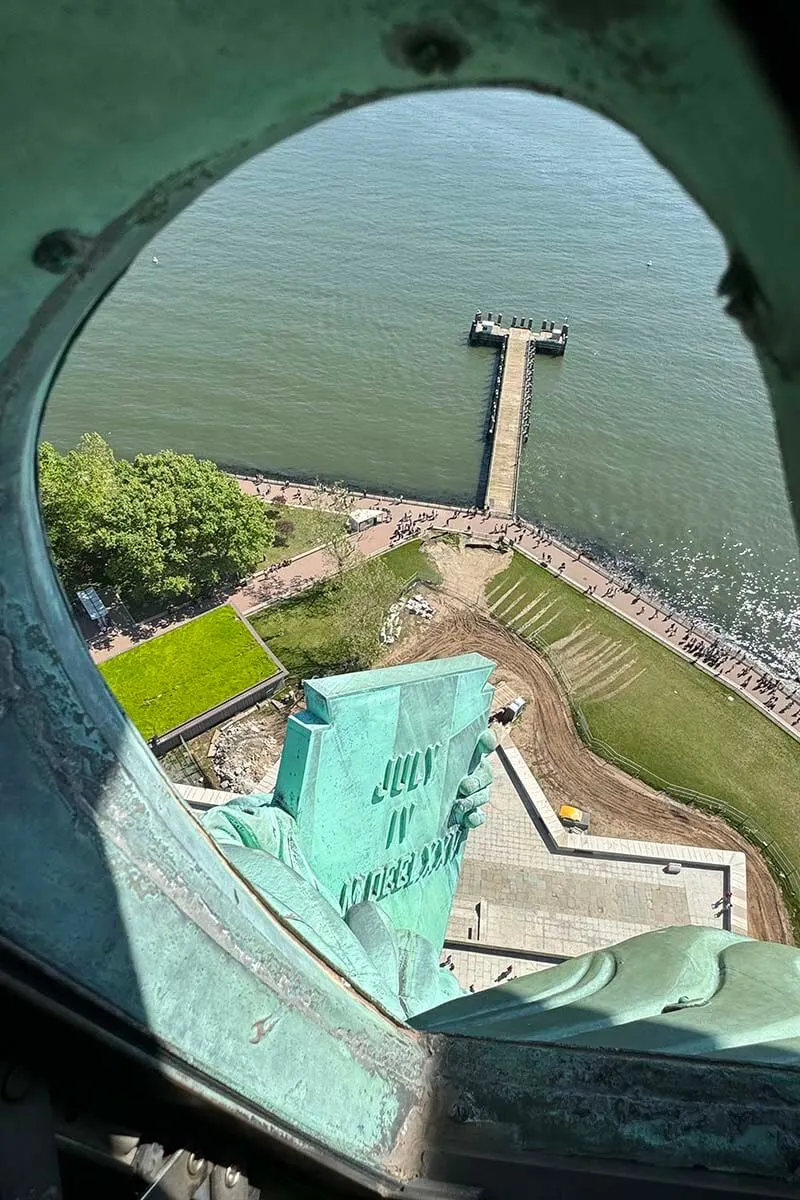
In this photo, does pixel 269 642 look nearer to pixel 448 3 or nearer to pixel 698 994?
pixel 698 994

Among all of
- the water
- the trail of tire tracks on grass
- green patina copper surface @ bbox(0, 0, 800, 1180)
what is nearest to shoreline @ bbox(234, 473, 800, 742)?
the water

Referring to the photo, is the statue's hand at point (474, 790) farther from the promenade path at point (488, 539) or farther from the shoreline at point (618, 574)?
the shoreline at point (618, 574)

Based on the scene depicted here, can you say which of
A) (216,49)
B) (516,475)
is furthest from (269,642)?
(216,49)

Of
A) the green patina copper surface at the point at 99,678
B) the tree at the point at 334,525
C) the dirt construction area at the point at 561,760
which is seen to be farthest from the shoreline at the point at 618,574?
the green patina copper surface at the point at 99,678

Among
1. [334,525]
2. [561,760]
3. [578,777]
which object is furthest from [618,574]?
[334,525]

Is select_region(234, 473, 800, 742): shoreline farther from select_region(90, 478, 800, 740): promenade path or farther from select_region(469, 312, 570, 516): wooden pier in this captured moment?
select_region(469, 312, 570, 516): wooden pier
